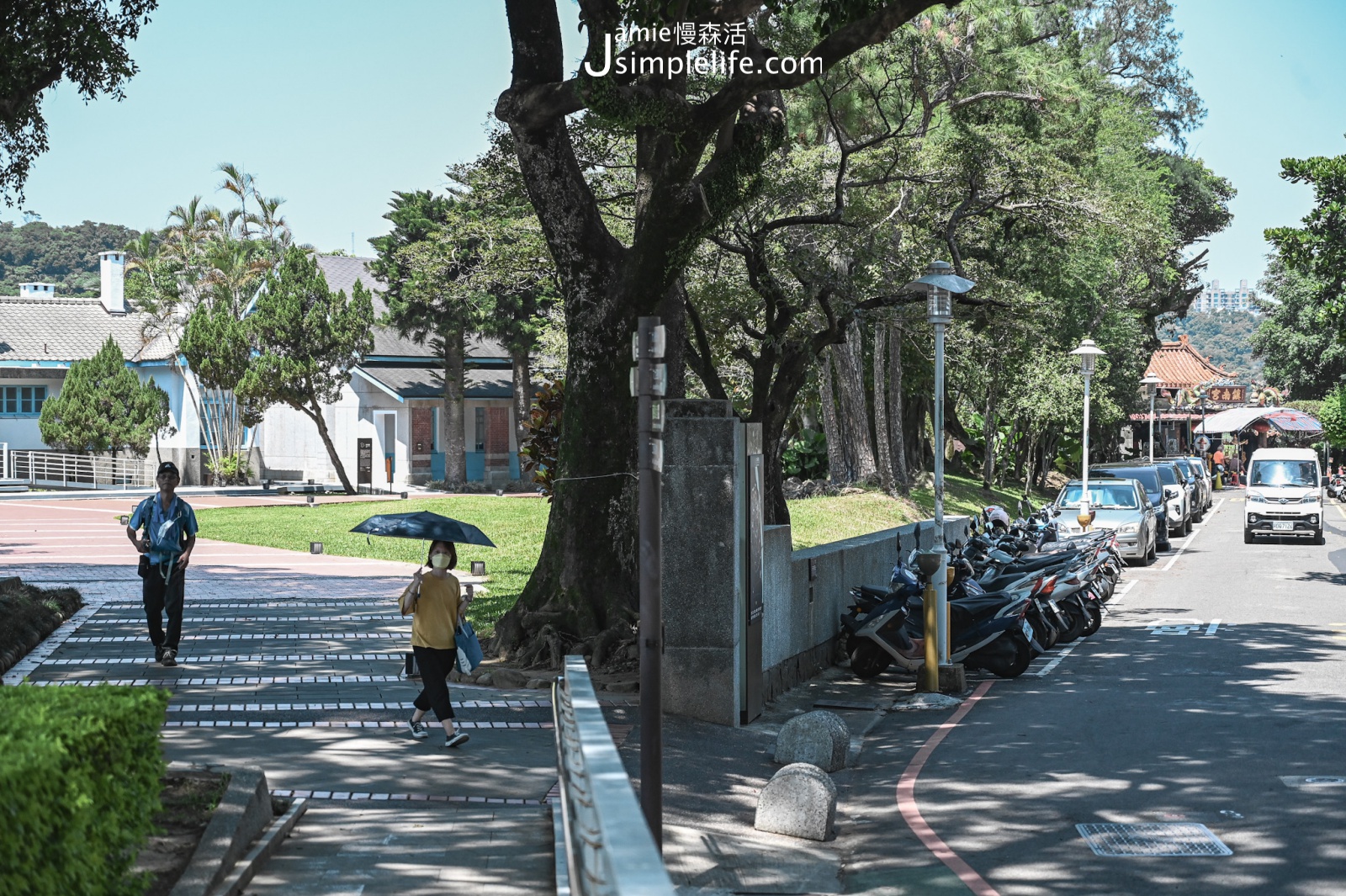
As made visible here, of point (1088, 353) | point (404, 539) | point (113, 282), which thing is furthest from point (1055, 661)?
point (113, 282)

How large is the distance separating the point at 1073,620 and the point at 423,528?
9861 mm

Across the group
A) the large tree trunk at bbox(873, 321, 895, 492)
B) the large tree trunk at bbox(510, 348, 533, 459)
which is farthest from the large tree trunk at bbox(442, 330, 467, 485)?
the large tree trunk at bbox(873, 321, 895, 492)

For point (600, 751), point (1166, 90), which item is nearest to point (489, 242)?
point (600, 751)

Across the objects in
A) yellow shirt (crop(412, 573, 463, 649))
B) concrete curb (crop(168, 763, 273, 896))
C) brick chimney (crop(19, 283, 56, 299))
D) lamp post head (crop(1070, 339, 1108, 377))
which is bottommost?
concrete curb (crop(168, 763, 273, 896))

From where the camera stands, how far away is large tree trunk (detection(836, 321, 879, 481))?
108 feet

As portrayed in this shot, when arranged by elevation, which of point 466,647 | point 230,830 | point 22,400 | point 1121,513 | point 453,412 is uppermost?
point 22,400

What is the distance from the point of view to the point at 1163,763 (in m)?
9.91

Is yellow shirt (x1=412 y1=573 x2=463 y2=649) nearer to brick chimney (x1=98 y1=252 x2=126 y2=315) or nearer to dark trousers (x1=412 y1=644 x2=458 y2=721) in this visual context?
dark trousers (x1=412 y1=644 x2=458 y2=721)

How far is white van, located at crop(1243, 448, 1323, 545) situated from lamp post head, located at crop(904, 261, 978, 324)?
21051 mm

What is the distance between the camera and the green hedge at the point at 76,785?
13.6 feet

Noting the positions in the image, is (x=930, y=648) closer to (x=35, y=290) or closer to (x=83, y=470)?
(x=83, y=470)

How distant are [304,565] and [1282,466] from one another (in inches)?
899

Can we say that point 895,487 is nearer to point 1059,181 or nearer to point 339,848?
point 1059,181

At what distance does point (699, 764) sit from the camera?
1014 cm
